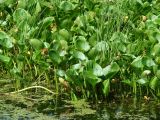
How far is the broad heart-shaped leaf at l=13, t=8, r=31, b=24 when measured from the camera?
138 inches

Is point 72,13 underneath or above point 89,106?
above

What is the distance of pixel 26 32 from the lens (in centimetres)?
338

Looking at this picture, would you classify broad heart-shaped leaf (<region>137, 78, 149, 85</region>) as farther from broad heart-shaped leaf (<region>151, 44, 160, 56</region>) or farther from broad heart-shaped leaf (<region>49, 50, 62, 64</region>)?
broad heart-shaped leaf (<region>49, 50, 62, 64</region>)

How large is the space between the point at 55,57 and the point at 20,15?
670mm

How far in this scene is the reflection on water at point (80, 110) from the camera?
2775mm

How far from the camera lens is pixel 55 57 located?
9.96ft

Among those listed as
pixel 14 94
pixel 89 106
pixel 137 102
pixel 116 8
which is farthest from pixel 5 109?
pixel 116 8

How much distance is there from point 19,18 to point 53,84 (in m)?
0.58

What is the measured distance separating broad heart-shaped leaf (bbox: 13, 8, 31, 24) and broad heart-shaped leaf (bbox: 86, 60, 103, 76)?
82cm

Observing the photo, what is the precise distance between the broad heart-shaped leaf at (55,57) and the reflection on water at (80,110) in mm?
257

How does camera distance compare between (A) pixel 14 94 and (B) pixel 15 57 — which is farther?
(B) pixel 15 57

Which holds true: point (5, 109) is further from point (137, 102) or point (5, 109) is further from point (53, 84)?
point (137, 102)

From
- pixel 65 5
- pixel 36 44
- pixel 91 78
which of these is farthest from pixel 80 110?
pixel 65 5

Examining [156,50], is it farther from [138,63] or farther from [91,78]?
[91,78]
